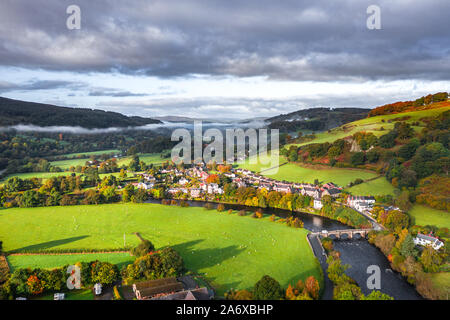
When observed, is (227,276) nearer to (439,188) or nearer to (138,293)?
(138,293)

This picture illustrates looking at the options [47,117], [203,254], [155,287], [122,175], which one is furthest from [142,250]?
[47,117]

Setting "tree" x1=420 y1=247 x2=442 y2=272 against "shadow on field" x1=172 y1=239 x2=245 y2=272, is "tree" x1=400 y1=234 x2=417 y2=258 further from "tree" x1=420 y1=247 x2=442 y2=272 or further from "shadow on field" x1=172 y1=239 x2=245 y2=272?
"shadow on field" x1=172 y1=239 x2=245 y2=272

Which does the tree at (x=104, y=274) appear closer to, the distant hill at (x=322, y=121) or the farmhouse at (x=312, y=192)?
the farmhouse at (x=312, y=192)

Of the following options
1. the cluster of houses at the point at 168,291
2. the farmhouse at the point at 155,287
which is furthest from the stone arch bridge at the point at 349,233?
the farmhouse at the point at 155,287

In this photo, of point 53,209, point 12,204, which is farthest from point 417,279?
point 12,204

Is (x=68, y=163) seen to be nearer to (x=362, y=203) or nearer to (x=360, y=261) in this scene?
(x=362, y=203)

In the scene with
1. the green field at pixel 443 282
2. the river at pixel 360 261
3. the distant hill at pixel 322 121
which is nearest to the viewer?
the green field at pixel 443 282
